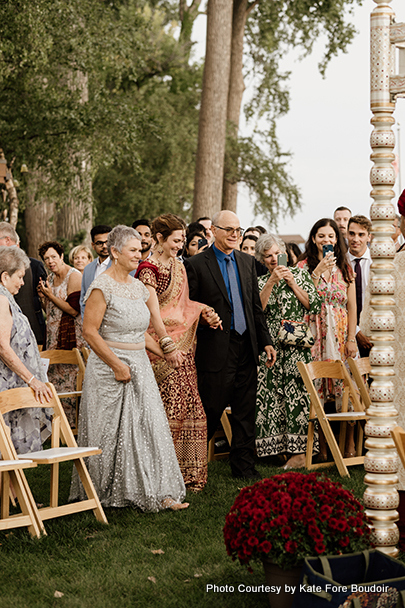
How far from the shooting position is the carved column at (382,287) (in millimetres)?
4371

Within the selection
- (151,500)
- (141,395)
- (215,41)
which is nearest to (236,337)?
(141,395)

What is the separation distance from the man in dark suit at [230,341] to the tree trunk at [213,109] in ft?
31.4

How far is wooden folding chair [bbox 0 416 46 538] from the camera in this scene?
508 cm

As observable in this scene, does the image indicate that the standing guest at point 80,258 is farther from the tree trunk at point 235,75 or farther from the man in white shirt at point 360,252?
the tree trunk at point 235,75

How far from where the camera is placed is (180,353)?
6.57 meters

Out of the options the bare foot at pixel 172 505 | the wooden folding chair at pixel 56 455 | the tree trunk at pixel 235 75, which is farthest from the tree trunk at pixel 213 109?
the wooden folding chair at pixel 56 455

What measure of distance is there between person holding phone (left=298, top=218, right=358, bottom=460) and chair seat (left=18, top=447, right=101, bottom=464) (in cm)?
302

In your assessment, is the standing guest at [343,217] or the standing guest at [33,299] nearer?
the standing guest at [33,299]

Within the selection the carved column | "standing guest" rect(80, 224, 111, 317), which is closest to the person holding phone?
"standing guest" rect(80, 224, 111, 317)

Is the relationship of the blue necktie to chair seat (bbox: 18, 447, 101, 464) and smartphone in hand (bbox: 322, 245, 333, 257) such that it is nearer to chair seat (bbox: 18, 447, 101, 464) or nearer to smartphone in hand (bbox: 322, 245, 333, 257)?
smartphone in hand (bbox: 322, 245, 333, 257)

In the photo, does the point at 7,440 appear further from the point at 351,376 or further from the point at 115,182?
the point at 115,182

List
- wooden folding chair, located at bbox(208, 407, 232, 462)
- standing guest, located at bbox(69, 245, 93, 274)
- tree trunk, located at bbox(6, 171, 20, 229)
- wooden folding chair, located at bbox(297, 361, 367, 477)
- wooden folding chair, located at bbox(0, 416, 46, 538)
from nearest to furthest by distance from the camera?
1. wooden folding chair, located at bbox(0, 416, 46, 538)
2. wooden folding chair, located at bbox(297, 361, 367, 477)
3. wooden folding chair, located at bbox(208, 407, 232, 462)
4. standing guest, located at bbox(69, 245, 93, 274)
5. tree trunk, located at bbox(6, 171, 20, 229)

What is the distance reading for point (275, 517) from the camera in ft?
12.4

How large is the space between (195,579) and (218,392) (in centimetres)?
248
